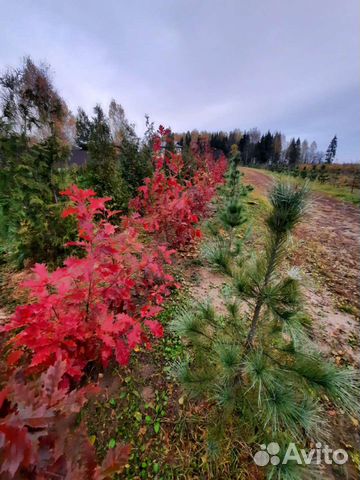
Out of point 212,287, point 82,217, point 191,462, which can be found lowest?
point 191,462

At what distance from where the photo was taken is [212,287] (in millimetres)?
3391

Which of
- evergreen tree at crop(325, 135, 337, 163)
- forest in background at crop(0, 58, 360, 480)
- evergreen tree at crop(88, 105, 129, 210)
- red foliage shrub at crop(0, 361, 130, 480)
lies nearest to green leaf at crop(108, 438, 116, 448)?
forest in background at crop(0, 58, 360, 480)

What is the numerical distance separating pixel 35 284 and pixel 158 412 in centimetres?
149

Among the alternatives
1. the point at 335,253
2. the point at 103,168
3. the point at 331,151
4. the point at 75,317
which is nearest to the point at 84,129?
the point at 103,168

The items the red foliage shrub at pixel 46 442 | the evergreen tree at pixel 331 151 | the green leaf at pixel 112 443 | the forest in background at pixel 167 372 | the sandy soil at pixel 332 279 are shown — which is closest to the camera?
Answer: the red foliage shrub at pixel 46 442

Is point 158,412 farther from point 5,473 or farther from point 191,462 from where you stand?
point 5,473

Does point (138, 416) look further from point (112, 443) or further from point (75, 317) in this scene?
point (75, 317)

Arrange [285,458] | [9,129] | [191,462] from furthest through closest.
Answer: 1. [9,129]
2. [191,462]
3. [285,458]

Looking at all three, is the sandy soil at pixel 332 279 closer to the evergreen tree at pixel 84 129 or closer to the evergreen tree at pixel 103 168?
the evergreen tree at pixel 103 168

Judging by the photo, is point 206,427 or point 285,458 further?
point 206,427

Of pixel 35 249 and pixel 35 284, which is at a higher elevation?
pixel 35 284

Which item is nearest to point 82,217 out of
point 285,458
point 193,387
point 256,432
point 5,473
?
point 5,473

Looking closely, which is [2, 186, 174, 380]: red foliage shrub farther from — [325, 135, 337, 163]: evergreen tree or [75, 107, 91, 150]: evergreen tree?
[325, 135, 337, 163]: evergreen tree

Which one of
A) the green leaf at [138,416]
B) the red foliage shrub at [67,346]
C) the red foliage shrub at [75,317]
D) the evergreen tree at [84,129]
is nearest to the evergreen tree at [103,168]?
the evergreen tree at [84,129]
